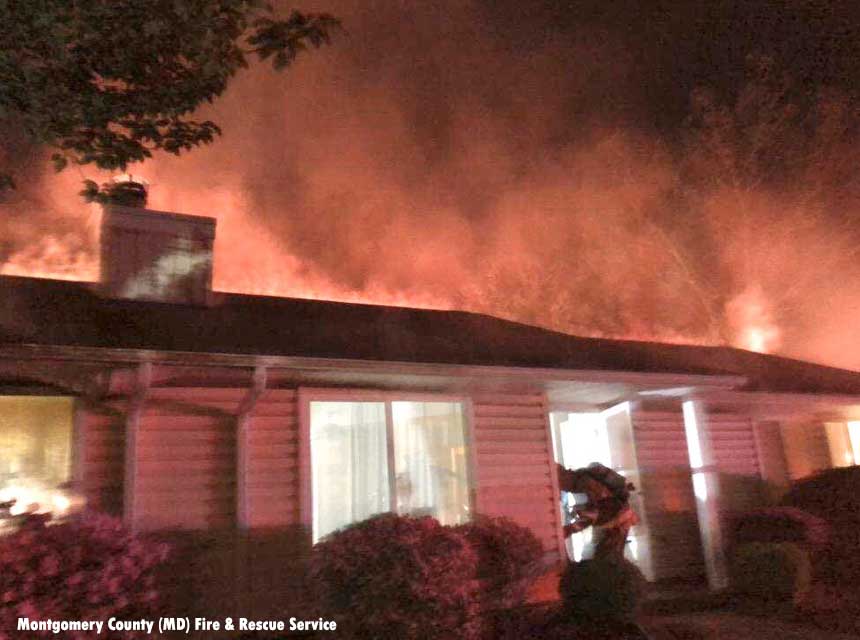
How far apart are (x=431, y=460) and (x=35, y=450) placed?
13.0 feet

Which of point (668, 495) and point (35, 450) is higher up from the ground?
point (35, 450)

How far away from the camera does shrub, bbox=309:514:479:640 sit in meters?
6.12

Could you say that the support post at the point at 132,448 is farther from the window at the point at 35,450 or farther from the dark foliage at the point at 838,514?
the dark foliage at the point at 838,514

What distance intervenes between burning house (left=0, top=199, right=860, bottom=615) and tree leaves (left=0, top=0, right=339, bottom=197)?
1727 millimetres

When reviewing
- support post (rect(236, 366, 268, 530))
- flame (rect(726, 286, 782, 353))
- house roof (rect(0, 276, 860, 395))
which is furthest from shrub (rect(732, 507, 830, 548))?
flame (rect(726, 286, 782, 353))

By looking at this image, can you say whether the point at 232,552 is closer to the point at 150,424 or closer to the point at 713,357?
the point at 150,424

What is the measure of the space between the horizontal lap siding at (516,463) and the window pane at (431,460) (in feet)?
0.72

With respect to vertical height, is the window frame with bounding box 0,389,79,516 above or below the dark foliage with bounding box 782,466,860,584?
above

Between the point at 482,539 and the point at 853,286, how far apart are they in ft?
57.8

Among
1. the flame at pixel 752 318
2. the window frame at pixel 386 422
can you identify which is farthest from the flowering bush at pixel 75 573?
the flame at pixel 752 318

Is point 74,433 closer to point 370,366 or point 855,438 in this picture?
point 370,366

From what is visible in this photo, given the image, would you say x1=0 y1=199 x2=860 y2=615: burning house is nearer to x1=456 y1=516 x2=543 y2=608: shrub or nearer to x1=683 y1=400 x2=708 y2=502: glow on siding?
x1=683 y1=400 x2=708 y2=502: glow on siding

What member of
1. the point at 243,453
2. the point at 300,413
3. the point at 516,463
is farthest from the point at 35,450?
the point at 516,463

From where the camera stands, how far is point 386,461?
8203 millimetres
